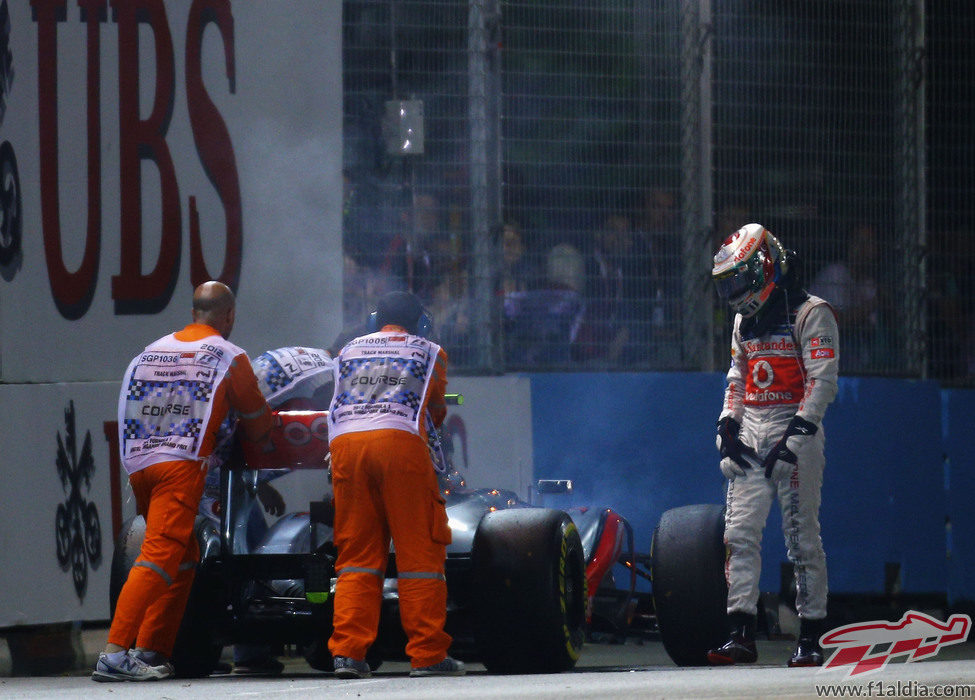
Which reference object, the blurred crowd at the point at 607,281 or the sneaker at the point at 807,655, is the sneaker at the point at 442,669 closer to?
the sneaker at the point at 807,655

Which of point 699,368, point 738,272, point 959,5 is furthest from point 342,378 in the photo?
point 959,5

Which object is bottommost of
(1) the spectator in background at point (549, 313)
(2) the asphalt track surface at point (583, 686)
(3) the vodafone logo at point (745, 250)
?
(2) the asphalt track surface at point (583, 686)

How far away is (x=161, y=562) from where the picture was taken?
6.50 meters

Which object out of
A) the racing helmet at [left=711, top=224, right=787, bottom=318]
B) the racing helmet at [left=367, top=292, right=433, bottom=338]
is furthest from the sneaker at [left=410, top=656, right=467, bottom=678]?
the racing helmet at [left=711, top=224, right=787, bottom=318]

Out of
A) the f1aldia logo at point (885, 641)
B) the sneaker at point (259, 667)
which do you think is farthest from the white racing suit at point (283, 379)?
the f1aldia logo at point (885, 641)

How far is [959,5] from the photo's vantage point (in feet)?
37.1

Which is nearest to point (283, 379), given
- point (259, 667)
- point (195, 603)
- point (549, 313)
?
point (195, 603)

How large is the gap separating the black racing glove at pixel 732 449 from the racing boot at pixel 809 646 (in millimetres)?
668

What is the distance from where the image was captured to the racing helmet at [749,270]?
7113 millimetres

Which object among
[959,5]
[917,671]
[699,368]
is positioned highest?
[959,5]

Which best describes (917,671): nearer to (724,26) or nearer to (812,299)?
(812,299)

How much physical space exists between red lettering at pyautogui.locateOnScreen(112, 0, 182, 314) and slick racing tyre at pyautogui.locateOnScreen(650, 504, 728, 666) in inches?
149

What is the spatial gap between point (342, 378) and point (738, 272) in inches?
67.5

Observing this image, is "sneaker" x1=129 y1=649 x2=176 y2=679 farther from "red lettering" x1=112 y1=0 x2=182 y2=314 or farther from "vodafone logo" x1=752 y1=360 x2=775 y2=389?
"red lettering" x1=112 y1=0 x2=182 y2=314
